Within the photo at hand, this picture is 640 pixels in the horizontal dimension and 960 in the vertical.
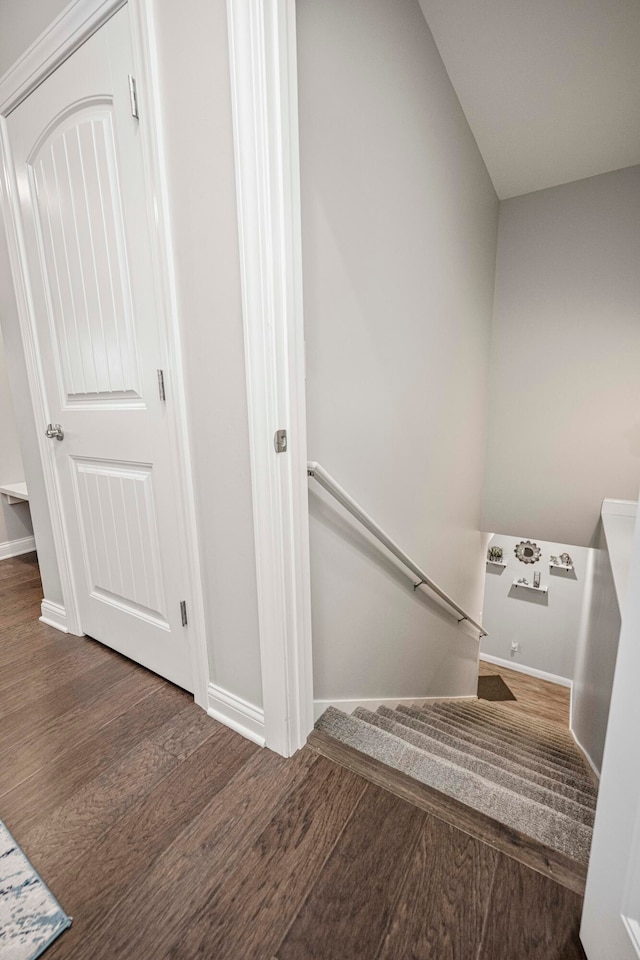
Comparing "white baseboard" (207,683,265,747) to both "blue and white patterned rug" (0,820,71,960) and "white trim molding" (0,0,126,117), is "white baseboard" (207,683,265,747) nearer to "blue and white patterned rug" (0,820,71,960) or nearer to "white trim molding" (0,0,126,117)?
"blue and white patterned rug" (0,820,71,960)

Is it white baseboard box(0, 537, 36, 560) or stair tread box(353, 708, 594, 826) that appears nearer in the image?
stair tread box(353, 708, 594, 826)

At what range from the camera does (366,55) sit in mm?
1262

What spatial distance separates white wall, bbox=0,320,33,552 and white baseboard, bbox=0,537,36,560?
0.01 meters

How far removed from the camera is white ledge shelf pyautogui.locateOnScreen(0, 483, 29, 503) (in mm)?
2628

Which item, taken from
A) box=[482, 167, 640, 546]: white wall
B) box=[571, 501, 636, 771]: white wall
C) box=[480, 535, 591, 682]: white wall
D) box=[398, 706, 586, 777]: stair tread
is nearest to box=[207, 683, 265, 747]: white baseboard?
box=[398, 706, 586, 777]: stair tread

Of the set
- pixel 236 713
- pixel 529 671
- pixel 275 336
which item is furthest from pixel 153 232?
pixel 529 671

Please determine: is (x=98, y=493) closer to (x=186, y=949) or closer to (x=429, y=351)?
(x=186, y=949)

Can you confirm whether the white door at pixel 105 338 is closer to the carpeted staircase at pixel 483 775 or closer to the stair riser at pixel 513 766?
the carpeted staircase at pixel 483 775

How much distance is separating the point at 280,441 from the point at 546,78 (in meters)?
2.46

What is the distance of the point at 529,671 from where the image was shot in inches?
203

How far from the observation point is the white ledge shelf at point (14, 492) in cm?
263

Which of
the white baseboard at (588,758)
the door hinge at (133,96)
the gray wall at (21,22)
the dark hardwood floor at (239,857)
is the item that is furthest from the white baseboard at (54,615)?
the white baseboard at (588,758)

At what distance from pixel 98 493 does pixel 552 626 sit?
5.54 meters

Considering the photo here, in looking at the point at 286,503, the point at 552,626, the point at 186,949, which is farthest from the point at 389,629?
the point at 552,626
